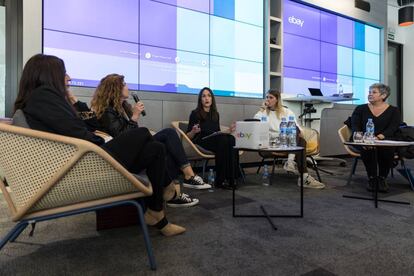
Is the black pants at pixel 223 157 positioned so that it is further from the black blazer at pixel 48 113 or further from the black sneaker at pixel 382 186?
the black blazer at pixel 48 113

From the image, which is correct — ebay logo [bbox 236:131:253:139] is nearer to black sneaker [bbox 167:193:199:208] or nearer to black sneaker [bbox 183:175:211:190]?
black sneaker [bbox 167:193:199:208]

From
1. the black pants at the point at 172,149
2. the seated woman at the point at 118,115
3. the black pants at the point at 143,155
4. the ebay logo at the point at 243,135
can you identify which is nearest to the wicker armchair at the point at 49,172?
the black pants at the point at 143,155

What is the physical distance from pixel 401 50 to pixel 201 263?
329 inches

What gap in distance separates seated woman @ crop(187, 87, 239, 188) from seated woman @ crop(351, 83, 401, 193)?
140cm

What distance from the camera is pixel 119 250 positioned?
157 centimetres

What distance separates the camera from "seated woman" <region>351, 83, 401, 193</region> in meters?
3.14

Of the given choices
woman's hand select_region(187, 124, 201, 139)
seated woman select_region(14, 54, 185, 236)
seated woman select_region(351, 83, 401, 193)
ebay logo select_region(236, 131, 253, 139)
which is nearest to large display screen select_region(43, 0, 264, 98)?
woman's hand select_region(187, 124, 201, 139)

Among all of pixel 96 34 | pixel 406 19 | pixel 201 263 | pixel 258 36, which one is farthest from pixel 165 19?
pixel 406 19

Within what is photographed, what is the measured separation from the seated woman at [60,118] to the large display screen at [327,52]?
390cm

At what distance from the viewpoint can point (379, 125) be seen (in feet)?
10.8

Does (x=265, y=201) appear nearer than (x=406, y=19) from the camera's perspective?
Yes

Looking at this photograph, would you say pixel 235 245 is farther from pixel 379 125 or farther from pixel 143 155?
pixel 379 125

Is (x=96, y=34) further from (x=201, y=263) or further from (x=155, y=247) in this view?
(x=201, y=263)

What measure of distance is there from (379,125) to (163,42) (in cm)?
272
